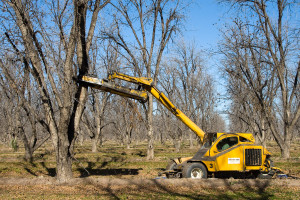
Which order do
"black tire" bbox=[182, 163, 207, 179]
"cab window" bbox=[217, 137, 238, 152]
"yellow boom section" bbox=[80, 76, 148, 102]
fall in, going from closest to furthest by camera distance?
1. "yellow boom section" bbox=[80, 76, 148, 102]
2. "black tire" bbox=[182, 163, 207, 179]
3. "cab window" bbox=[217, 137, 238, 152]

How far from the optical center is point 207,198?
8.32 meters

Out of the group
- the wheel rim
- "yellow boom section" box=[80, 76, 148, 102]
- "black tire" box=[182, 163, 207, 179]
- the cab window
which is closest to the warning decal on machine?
the cab window

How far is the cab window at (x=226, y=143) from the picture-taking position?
37.8 ft

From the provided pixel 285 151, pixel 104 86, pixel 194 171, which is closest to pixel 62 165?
pixel 104 86

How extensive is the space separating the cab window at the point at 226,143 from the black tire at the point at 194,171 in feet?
3.45

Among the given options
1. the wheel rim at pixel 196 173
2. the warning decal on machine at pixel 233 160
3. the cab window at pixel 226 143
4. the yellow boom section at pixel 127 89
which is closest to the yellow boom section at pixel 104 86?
the yellow boom section at pixel 127 89

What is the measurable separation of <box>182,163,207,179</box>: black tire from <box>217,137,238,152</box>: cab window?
1053 mm

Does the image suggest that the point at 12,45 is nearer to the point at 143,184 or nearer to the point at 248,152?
the point at 143,184

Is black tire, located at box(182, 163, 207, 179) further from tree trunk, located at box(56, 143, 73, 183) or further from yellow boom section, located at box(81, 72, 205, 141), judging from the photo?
tree trunk, located at box(56, 143, 73, 183)

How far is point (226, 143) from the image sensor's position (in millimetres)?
11609

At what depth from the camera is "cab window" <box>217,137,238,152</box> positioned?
11.5 meters

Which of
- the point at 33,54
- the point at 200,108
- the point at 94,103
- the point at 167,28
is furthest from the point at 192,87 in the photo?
the point at 33,54

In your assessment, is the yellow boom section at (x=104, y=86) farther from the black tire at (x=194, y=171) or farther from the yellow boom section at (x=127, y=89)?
the black tire at (x=194, y=171)

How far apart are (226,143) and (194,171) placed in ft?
5.59
